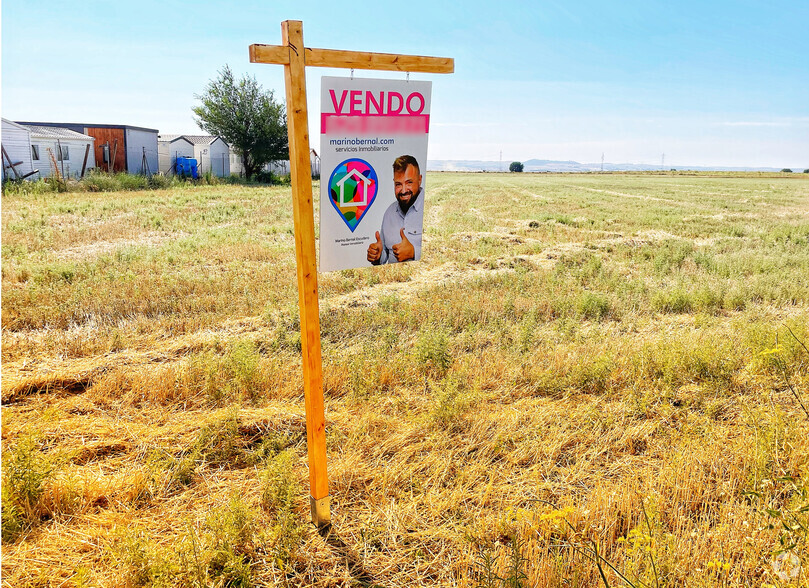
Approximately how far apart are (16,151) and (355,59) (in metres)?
36.6

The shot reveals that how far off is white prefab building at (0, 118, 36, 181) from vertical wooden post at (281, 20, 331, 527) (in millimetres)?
35222

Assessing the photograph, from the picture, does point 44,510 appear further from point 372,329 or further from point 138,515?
point 372,329

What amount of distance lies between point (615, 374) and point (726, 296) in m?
4.59

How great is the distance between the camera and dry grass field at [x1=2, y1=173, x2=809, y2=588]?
3404 mm

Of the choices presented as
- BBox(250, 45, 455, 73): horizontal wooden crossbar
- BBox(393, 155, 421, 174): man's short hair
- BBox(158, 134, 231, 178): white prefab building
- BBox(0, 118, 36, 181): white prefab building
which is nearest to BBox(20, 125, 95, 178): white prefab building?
BBox(0, 118, 36, 181): white prefab building

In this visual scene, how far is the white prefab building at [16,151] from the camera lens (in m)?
31.2

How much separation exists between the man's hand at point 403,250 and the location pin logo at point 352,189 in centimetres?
41

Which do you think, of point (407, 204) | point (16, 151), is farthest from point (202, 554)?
point (16, 151)

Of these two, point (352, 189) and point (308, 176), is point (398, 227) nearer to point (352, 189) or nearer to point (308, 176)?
point (352, 189)

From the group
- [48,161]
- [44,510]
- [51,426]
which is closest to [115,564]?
[44,510]

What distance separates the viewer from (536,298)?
30.6 ft

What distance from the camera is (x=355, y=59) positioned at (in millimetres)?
3631

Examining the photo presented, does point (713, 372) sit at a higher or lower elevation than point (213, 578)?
higher

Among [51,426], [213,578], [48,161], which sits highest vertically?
[48,161]
